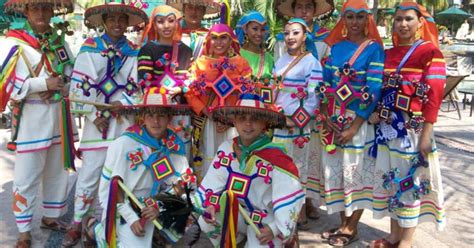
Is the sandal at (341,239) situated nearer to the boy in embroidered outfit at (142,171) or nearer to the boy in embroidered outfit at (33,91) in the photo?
the boy in embroidered outfit at (142,171)

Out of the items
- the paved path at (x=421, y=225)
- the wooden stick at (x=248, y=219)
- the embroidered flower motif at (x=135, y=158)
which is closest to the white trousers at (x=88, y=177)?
the paved path at (x=421, y=225)

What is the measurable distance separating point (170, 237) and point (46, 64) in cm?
183

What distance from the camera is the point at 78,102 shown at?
3969mm

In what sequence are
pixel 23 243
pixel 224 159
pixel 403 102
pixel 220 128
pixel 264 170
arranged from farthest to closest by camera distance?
1. pixel 220 128
2. pixel 23 243
3. pixel 403 102
4. pixel 224 159
5. pixel 264 170

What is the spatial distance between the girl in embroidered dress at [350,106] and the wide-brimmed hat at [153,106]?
1245 millimetres

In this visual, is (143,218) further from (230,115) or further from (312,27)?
(312,27)

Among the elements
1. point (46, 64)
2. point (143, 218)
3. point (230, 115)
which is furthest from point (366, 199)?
point (46, 64)

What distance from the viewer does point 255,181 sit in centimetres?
346

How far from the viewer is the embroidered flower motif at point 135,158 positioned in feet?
11.8

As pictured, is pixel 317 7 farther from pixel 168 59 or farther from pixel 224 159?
pixel 224 159

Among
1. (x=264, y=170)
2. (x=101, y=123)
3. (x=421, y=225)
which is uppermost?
(x=101, y=123)

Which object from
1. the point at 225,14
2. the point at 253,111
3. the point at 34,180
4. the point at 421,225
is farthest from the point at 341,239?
the point at 34,180

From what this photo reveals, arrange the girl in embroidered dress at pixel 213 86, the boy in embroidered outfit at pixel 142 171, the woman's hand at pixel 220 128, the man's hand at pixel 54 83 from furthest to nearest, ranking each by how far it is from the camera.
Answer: the woman's hand at pixel 220 128, the girl in embroidered dress at pixel 213 86, the man's hand at pixel 54 83, the boy in embroidered outfit at pixel 142 171

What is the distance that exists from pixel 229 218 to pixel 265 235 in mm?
283
